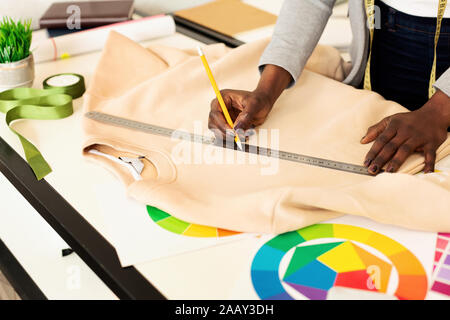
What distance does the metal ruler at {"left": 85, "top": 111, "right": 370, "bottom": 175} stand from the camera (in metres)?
0.92

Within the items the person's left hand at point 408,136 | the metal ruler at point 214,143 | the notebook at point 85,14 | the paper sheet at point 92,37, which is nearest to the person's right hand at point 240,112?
the metal ruler at point 214,143

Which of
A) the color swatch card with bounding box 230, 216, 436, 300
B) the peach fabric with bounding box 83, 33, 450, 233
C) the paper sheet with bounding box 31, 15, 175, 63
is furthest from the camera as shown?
the paper sheet with bounding box 31, 15, 175, 63

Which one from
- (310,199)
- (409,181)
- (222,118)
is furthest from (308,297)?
(222,118)

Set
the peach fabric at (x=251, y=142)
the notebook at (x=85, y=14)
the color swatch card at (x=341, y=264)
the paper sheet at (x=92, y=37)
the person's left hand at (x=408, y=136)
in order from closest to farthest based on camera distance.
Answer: the color swatch card at (x=341, y=264) < the peach fabric at (x=251, y=142) < the person's left hand at (x=408, y=136) < the paper sheet at (x=92, y=37) < the notebook at (x=85, y=14)

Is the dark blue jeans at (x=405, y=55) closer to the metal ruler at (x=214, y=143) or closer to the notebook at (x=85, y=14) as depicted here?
the metal ruler at (x=214, y=143)

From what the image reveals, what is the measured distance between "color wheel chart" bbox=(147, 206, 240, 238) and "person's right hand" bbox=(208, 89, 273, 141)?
25cm

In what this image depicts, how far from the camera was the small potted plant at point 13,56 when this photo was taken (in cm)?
123

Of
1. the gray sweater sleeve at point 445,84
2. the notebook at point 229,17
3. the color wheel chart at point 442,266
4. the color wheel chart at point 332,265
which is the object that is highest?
the gray sweater sleeve at point 445,84

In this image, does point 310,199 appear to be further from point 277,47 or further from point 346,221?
point 277,47

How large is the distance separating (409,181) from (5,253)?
31.9 inches

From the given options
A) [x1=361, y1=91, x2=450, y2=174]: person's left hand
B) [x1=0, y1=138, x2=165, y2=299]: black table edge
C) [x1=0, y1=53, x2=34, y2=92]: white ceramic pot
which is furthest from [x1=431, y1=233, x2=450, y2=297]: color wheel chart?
[x1=0, y1=53, x2=34, y2=92]: white ceramic pot

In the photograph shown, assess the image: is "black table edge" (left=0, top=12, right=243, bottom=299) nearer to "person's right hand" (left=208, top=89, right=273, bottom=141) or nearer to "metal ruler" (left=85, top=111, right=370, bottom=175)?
"metal ruler" (left=85, top=111, right=370, bottom=175)

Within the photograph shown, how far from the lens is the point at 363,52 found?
1.22 m

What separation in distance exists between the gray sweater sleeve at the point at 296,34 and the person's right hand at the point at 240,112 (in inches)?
4.6
